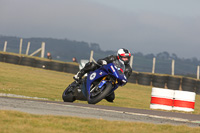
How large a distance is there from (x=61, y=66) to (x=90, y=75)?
77.9 ft

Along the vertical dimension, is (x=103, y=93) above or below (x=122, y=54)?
below

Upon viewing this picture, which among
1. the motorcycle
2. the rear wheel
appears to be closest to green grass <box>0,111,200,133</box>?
the motorcycle

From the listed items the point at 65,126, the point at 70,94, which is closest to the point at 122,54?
the point at 70,94

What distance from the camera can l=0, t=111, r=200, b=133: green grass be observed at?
18.3 feet

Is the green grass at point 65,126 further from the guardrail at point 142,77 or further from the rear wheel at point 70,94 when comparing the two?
the guardrail at point 142,77

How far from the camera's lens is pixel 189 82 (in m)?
28.8

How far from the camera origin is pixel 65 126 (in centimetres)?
601

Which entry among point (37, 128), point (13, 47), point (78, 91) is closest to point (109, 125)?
point (37, 128)

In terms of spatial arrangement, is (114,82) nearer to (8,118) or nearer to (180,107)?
(180,107)

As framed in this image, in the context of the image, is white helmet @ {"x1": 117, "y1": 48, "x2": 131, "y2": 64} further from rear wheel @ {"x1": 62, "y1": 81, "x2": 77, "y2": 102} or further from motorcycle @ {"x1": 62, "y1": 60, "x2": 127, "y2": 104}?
rear wheel @ {"x1": 62, "y1": 81, "x2": 77, "y2": 102}

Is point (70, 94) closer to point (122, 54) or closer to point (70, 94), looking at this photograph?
point (70, 94)

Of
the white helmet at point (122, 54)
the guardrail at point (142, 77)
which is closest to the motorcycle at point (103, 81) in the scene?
the white helmet at point (122, 54)

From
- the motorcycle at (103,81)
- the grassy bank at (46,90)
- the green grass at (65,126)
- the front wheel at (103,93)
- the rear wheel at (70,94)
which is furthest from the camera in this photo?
the grassy bank at (46,90)

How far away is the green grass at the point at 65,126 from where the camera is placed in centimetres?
557
